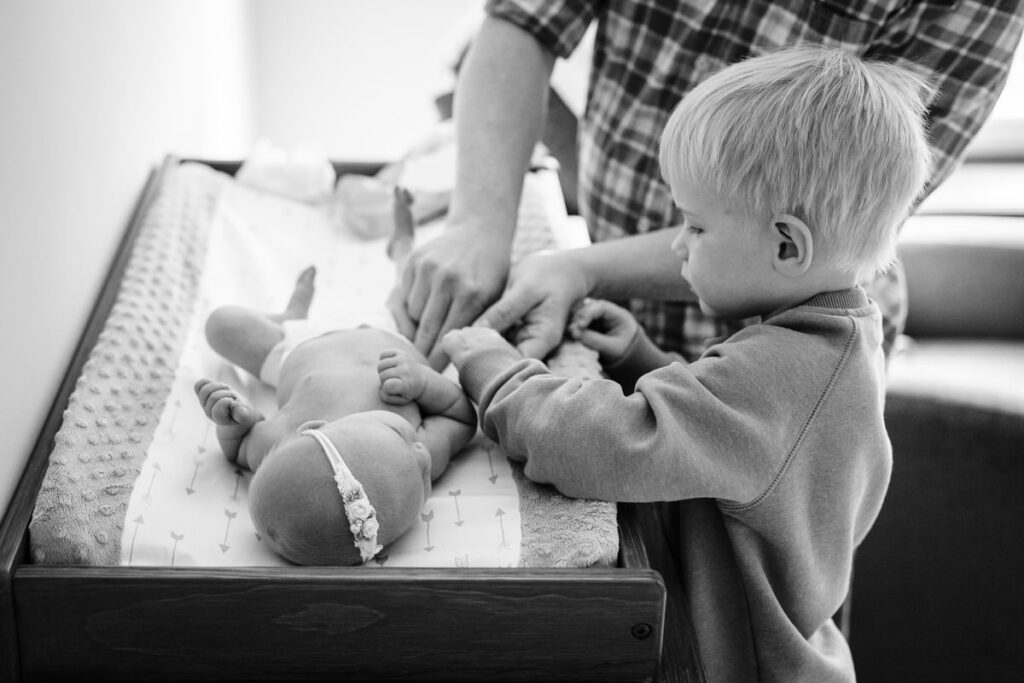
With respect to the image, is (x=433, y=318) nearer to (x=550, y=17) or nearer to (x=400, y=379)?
(x=400, y=379)

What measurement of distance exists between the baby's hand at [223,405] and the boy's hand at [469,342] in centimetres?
20

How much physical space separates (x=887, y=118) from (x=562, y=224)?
622 mm

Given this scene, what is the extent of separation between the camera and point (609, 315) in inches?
47.7

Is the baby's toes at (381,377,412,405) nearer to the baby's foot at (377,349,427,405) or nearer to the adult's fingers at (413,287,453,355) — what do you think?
the baby's foot at (377,349,427,405)

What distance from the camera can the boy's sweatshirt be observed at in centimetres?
91

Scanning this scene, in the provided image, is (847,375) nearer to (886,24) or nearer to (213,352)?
(886,24)

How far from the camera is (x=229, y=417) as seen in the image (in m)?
0.97

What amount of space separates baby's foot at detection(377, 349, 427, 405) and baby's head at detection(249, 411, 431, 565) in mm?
96

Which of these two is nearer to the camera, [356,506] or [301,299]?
[356,506]

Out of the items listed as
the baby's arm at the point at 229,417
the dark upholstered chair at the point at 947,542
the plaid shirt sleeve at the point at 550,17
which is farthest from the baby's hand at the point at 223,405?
the dark upholstered chair at the point at 947,542

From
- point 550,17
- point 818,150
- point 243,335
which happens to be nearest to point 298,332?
point 243,335

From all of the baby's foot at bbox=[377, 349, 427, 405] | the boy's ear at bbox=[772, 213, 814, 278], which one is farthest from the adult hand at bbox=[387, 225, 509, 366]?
the boy's ear at bbox=[772, 213, 814, 278]

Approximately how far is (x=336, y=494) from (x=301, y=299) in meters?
0.48

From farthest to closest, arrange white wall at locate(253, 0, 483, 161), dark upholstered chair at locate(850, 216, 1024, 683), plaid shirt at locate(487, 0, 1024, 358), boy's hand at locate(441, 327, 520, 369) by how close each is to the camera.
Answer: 1. white wall at locate(253, 0, 483, 161)
2. dark upholstered chair at locate(850, 216, 1024, 683)
3. plaid shirt at locate(487, 0, 1024, 358)
4. boy's hand at locate(441, 327, 520, 369)
